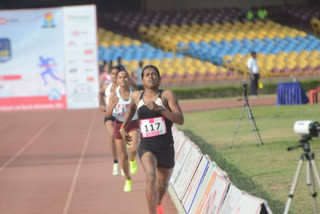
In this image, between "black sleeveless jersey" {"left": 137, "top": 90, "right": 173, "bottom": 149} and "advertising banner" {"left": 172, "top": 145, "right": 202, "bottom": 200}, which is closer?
"black sleeveless jersey" {"left": 137, "top": 90, "right": 173, "bottom": 149}

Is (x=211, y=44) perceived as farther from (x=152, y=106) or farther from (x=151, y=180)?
(x=152, y=106)

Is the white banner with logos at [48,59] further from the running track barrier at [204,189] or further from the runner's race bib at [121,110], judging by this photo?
the runner's race bib at [121,110]

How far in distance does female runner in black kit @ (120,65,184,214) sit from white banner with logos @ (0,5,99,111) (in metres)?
19.1

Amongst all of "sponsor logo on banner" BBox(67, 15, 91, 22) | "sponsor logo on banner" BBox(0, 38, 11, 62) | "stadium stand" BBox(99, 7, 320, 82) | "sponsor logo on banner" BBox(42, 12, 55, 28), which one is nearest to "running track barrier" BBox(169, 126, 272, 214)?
"sponsor logo on banner" BBox(67, 15, 91, 22)

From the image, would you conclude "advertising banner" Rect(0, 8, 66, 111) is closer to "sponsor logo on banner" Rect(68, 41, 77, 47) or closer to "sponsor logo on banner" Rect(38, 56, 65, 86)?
"sponsor logo on banner" Rect(38, 56, 65, 86)

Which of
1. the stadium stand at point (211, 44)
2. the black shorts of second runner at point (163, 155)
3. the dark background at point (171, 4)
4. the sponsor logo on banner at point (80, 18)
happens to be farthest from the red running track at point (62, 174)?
the dark background at point (171, 4)

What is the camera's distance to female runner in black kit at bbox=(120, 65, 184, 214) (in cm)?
884

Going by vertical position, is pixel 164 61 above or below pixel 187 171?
below

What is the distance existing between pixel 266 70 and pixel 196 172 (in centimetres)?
2820

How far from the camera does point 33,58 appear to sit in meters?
28.7

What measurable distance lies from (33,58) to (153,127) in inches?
808

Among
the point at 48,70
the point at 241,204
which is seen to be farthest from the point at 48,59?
the point at 241,204

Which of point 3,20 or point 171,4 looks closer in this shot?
point 3,20

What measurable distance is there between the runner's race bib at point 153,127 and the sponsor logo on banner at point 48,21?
66.3 ft
